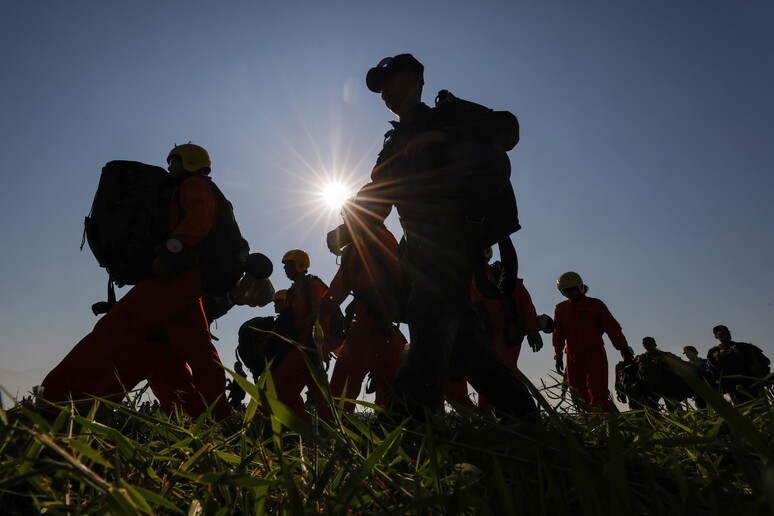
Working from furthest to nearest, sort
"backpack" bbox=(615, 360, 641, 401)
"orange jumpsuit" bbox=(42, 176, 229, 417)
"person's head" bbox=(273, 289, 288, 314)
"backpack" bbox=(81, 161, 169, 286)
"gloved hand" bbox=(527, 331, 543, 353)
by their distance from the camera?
"person's head" bbox=(273, 289, 288, 314), "backpack" bbox=(615, 360, 641, 401), "gloved hand" bbox=(527, 331, 543, 353), "backpack" bbox=(81, 161, 169, 286), "orange jumpsuit" bbox=(42, 176, 229, 417)

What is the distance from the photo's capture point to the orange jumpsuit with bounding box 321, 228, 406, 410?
199 inches

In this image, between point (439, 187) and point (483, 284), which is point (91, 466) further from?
point (483, 284)

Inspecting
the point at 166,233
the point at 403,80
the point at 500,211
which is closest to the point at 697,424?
the point at 500,211

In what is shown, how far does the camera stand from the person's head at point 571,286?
9.70m

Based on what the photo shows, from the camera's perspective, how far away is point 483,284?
105 inches

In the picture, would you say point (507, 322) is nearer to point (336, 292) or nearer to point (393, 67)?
point (336, 292)

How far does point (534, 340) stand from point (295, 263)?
4.07m

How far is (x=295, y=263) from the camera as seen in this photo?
8547mm

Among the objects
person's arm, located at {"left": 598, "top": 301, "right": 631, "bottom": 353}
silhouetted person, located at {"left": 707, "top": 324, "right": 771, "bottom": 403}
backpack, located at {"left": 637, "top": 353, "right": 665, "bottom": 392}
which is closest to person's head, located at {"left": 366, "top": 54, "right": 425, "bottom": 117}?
person's arm, located at {"left": 598, "top": 301, "right": 631, "bottom": 353}

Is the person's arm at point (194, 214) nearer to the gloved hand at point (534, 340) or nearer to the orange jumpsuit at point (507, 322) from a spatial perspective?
the orange jumpsuit at point (507, 322)

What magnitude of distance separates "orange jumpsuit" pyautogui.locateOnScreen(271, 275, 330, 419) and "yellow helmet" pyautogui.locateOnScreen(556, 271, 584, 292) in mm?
5257

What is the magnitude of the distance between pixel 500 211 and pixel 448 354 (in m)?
0.82

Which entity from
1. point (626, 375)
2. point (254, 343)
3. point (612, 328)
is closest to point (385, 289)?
point (254, 343)

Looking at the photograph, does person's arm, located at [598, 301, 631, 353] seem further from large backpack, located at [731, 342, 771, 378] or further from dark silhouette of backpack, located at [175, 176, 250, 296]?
dark silhouette of backpack, located at [175, 176, 250, 296]
